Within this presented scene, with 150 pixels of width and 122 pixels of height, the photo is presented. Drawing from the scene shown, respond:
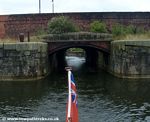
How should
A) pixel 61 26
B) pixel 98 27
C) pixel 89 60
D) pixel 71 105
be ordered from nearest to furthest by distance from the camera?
pixel 71 105, pixel 61 26, pixel 98 27, pixel 89 60

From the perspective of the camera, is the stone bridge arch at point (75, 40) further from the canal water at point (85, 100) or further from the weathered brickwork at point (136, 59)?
the canal water at point (85, 100)

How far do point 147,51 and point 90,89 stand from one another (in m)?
8.90

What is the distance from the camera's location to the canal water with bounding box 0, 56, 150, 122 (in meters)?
20.9

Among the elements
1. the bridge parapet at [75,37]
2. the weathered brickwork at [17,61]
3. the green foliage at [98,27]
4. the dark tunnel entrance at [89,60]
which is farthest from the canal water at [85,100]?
the green foliage at [98,27]

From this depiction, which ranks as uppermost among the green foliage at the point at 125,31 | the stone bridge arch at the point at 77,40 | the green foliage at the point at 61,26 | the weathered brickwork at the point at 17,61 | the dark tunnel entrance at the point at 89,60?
the green foliage at the point at 61,26

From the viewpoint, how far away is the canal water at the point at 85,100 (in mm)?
20859

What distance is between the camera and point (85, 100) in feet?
82.6

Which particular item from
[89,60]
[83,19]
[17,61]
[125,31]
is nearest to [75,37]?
[17,61]

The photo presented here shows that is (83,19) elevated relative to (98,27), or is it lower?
elevated

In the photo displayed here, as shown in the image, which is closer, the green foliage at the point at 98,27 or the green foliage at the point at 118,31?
the green foliage at the point at 118,31

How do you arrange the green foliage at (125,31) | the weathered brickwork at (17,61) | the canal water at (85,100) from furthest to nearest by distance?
1. the green foliage at (125,31)
2. the weathered brickwork at (17,61)
3. the canal water at (85,100)

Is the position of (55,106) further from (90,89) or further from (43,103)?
(90,89)

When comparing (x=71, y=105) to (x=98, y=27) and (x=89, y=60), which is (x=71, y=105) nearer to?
(x=98, y=27)

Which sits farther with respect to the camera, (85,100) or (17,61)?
(17,61)
